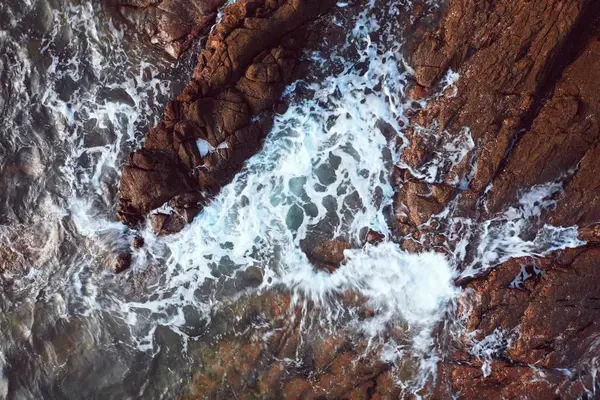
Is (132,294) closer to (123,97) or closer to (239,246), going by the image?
(239,246)

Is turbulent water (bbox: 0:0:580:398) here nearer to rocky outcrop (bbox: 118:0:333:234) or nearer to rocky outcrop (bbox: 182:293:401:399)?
rocky outcrop (bbox: 182:293:401:399)

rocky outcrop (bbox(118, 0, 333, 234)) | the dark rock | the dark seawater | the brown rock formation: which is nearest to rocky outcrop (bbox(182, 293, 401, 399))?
the dark seawater

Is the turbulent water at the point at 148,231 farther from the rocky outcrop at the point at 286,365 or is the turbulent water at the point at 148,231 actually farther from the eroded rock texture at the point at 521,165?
the eroded rock texture at the point at 521,165

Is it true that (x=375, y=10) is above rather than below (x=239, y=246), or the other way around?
above

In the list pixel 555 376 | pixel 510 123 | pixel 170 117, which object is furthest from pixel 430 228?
pixel 170 117

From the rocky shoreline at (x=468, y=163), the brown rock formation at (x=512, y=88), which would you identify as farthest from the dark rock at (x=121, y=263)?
the brown rock formation at (x=512, y=88)

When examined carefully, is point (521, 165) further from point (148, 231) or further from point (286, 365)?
point (148, 231)
